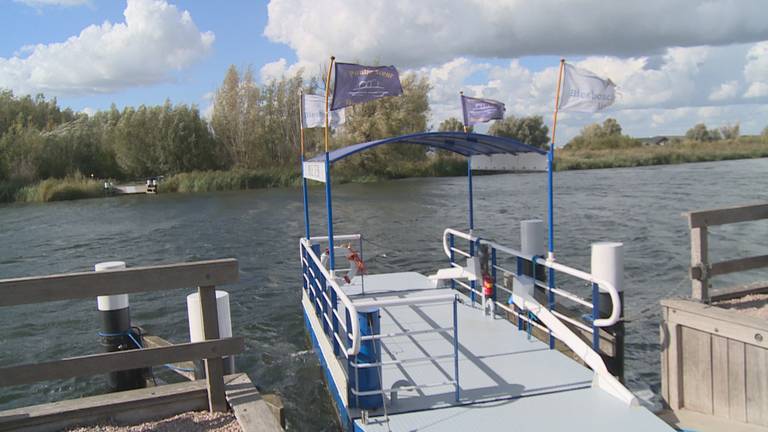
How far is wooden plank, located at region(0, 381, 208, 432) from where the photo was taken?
4.09 m

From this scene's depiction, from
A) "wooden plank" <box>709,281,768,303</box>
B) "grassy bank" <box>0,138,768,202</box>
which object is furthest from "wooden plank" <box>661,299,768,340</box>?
"grassy bank" <box>0,138,768,202</box>

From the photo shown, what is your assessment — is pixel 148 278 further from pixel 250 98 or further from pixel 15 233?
→ pixel 250 98

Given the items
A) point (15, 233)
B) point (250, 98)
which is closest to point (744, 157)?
point (250, 98)

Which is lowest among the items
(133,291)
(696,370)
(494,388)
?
(494,388)

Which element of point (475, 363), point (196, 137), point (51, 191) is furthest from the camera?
point (196, 137)

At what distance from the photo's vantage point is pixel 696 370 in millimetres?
4977

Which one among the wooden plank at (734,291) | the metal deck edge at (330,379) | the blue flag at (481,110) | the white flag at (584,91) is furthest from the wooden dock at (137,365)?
the wooden plank at (734,291)

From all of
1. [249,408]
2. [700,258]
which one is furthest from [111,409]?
[700,258]

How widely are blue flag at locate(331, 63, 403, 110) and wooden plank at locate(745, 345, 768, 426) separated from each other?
436 centimetres

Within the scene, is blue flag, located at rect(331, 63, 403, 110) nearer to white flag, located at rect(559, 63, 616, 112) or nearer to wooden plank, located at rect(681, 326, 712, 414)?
white flag, located at rect(559, 63, 616, 112)

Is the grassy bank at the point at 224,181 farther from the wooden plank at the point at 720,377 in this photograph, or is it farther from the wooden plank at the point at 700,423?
the wooden plank at the point at 720,377

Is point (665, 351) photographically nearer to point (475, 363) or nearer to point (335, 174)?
point (475, 363)

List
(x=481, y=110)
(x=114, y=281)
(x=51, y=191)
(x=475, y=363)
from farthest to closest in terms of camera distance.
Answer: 1. (x=51, y=191)
2. (x=481, y=110)
3. (x=475, y=363)
4. (x=114, y=281)

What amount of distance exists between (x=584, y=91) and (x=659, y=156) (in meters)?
55.5
